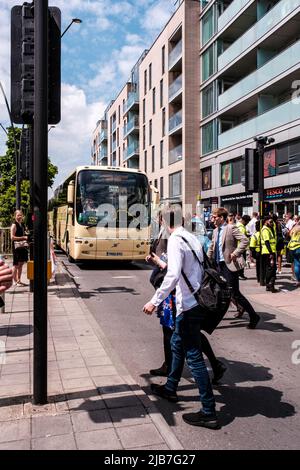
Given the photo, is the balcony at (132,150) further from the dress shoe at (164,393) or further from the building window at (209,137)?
the dress shoe at (164,393)

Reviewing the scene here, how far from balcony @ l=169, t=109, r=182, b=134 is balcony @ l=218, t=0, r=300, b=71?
20.4 ft

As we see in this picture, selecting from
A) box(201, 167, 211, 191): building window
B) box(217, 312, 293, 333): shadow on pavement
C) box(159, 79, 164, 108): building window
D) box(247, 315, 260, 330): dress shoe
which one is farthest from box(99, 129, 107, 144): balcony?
box(247, 315, 260, 330): dress shoe

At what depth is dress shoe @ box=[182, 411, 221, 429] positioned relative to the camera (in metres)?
3.69

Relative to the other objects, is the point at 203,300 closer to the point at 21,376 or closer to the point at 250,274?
the point at 21,376

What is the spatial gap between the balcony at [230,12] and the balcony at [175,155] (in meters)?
9.71

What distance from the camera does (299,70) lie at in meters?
22.6

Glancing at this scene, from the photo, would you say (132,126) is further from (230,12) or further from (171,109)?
(230,12)

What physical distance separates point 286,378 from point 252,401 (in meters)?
0.84

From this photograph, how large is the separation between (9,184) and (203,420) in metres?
29.8

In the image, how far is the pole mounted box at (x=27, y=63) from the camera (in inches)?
158

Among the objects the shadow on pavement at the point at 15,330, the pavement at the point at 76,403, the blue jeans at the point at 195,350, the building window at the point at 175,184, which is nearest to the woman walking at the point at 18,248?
the shadow on pavement at the point at 15,330

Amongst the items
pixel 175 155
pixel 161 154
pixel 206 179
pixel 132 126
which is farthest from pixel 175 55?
pixel 132 126

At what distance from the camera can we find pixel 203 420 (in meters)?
3.72

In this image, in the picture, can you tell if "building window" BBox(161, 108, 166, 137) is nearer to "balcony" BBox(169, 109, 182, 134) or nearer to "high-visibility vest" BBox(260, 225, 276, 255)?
"balcony" BBox(169, 109, 182, 134)
